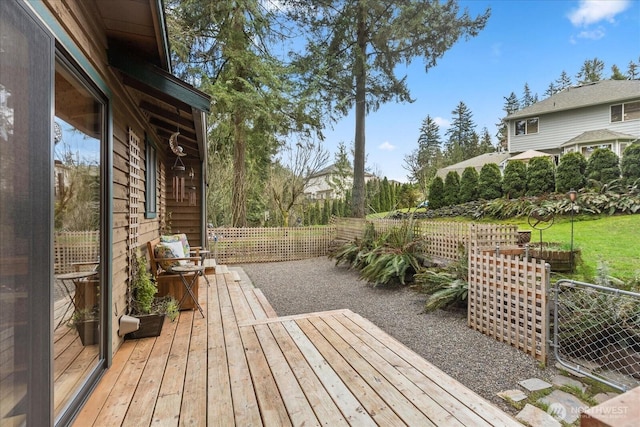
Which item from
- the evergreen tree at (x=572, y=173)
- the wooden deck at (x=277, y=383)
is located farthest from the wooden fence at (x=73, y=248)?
the evergreen tree at (x=572, y=173)

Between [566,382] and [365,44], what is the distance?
1057cm

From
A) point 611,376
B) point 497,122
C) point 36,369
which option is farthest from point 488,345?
point 497,122

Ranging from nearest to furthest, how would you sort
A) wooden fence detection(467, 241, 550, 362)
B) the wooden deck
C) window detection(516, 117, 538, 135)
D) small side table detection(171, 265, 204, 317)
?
the wooden deck < wooden fence detection(467, 241, 550, 362) < small side table detection(171, 265, 204, 317) < window detection(516, 117, 538, 135)

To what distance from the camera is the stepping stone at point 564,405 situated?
7.67 ft

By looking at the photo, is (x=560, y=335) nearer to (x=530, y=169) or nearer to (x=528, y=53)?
(x=530, y=169)

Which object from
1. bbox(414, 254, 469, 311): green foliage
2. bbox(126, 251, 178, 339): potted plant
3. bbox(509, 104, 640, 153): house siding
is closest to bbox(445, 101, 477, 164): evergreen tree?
bbox(509, 104, 640, 153): house siding

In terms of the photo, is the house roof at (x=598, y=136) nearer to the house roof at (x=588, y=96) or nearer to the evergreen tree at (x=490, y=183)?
the house roof at (x=588, y=96)

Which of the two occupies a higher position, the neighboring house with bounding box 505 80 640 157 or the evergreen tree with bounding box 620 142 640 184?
the neighboring house with bounding box 505 80 640 157

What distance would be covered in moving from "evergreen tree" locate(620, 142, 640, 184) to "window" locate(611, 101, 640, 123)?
18.3 feet

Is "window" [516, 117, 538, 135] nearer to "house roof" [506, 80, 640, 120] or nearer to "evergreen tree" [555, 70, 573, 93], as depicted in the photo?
"house roof" [506, 80, 640, 120]

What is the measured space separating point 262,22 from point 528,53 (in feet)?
43.3

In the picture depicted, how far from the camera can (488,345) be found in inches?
145

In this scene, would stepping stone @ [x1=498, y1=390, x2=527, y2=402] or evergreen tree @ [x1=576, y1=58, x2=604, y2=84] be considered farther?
evergreen tree @ [x1=576, y1=58, x2=604, y2=84]

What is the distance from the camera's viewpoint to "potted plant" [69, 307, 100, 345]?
1799mm
